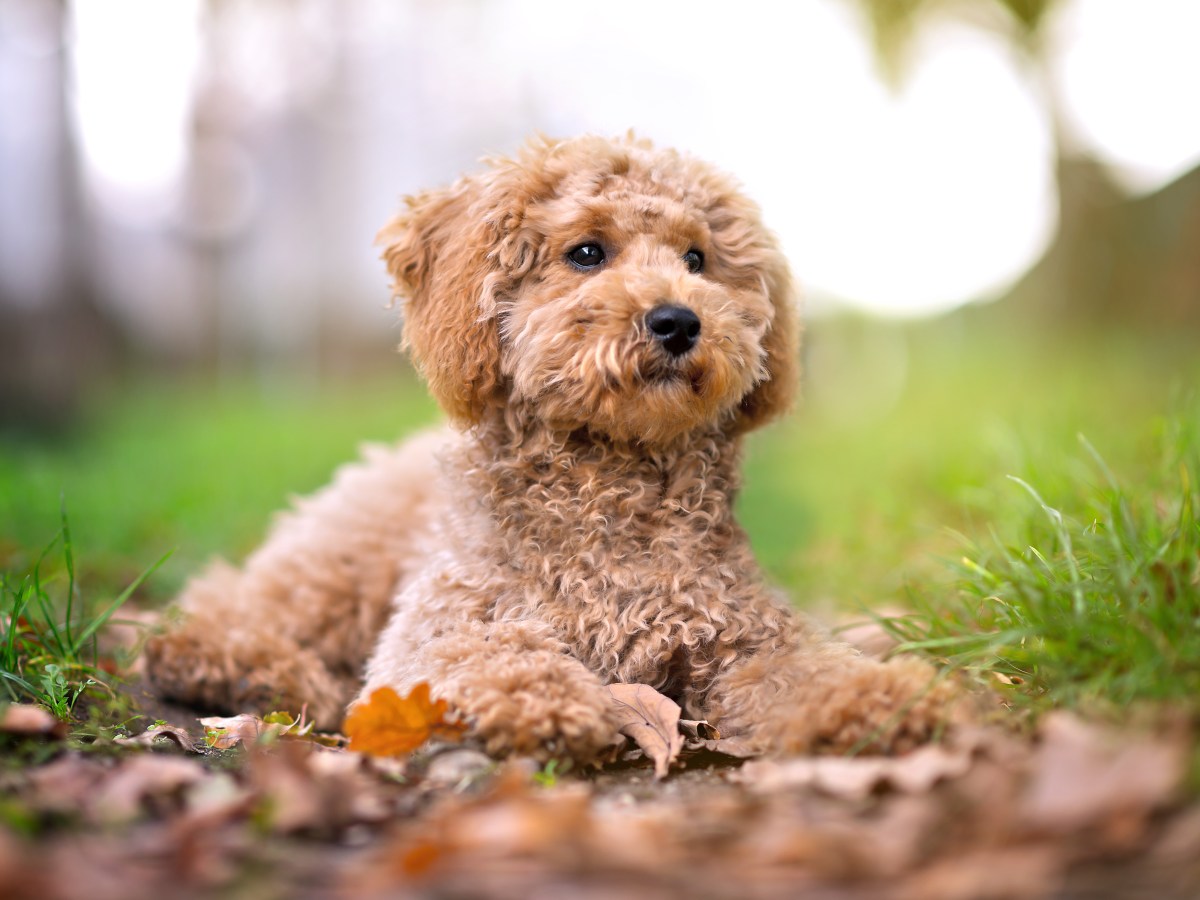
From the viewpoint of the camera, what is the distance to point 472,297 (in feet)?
9.71

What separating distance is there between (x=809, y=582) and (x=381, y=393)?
1228 centimetres

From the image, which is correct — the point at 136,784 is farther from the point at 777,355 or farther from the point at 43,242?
the point at 43,242

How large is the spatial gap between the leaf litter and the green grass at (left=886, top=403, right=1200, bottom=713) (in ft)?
0.71

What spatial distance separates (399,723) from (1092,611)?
5.36ft

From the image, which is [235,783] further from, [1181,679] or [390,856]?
[1181,679]

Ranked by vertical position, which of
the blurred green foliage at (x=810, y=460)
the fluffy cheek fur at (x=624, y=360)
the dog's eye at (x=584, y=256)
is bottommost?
the blurred green foliage at (x=810, y=460)

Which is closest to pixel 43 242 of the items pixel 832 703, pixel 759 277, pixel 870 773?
pixel 759 277

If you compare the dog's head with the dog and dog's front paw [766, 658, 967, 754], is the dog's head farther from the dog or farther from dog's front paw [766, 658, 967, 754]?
dog's front paw [766, 658, 967, 754]

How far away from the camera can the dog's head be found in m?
2.68

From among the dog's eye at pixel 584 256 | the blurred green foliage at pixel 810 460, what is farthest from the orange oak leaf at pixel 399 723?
the blurred green foliage at pixel 810 460

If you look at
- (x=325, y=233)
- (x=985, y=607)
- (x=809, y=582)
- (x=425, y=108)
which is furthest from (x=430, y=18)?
(x=985, y=607)

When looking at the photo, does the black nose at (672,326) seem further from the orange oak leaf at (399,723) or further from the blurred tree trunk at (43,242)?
the blurred tree trunk at (43,242)

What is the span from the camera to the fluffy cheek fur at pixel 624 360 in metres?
2.65

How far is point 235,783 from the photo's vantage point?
2.01 meters
